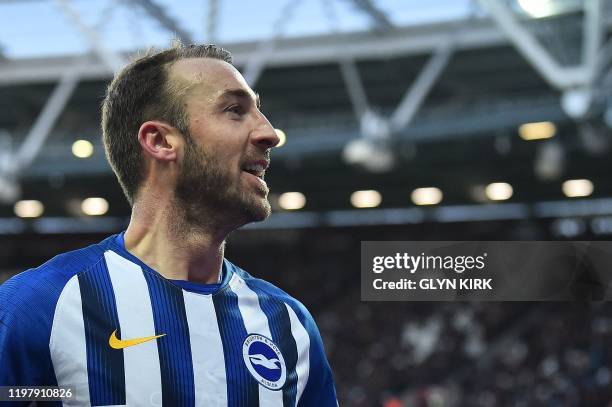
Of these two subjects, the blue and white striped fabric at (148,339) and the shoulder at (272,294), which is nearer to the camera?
the blue and white striped fabric at (148,339)

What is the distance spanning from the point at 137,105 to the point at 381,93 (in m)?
17.2

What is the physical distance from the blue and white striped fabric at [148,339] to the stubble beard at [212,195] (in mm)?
173

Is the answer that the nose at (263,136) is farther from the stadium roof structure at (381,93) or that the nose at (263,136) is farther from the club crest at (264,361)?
the stadium roof structure at (381,93)

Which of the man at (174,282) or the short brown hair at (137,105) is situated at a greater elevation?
the short brown hair at (137,105)

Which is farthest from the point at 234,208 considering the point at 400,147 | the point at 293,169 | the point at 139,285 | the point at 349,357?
the point at 349,357

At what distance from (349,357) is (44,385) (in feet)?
56.5

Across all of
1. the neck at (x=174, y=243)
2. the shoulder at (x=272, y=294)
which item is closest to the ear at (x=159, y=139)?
the neck at (x=174, y=243)

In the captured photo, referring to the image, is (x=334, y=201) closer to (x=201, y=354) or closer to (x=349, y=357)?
(x=349, y=357)

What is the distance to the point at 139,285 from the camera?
2.01m

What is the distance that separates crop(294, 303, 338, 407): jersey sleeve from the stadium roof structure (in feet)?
33.2

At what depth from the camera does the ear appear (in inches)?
80.1

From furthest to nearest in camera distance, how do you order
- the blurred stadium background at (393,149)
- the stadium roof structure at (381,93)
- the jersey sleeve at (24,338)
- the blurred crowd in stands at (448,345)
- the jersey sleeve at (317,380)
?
the blurred crowd in stands at (448,345)
the blurred stadium background at (393,149)
the stadium roof structure at (381,93)
the jersey sleeve at (317,380)
the jersey sleeve at (24,338)

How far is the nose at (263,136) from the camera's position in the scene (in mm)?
1985

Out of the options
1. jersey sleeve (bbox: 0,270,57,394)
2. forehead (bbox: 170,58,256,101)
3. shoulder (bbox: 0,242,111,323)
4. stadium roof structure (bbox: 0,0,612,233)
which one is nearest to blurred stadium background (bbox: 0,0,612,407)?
stadium roof structure (bbox: 0,0,612,233)
